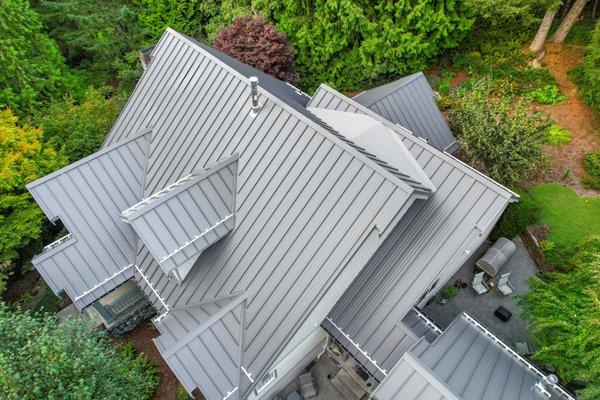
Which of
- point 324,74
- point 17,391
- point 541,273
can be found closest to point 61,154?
point 17,391

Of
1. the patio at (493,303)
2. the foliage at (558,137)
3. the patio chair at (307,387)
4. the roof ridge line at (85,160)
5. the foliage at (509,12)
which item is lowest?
the patio chair at (307,387)

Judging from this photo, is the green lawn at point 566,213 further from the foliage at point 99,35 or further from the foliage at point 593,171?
the foliage at point 99,35

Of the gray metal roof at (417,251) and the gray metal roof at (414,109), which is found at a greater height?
the gray metal roof at (414,109)

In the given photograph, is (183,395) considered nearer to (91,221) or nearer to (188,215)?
(91,221)

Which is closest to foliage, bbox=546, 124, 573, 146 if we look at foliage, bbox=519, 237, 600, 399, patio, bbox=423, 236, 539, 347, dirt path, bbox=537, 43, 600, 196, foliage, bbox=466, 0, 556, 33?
dirt path, bbox=537, 43, 600, 196

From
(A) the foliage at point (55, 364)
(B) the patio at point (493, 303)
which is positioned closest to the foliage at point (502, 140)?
→ (B) the patio at point (493, 303)

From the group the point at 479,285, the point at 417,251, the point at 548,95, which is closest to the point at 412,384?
the point at 417,251
